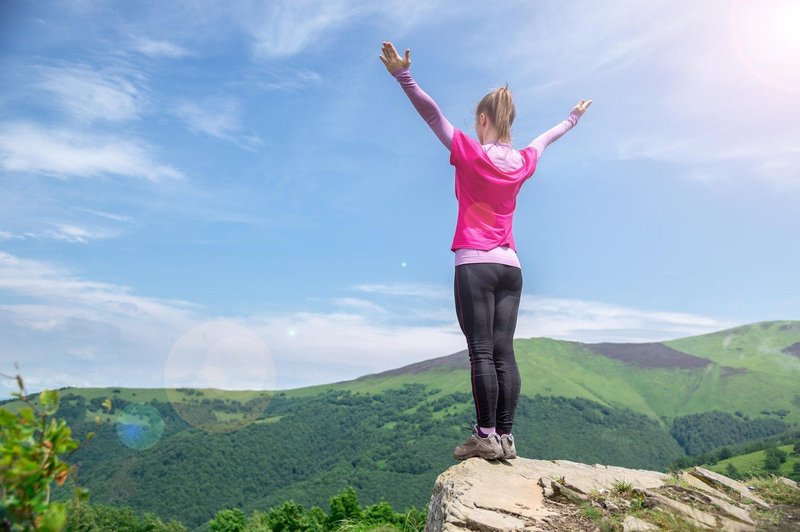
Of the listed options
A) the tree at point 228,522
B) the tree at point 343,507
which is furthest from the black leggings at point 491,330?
the tree at point 228,522

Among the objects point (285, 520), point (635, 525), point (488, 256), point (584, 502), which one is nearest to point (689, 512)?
point (635, 525)

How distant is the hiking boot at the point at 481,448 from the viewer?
21.4 feet

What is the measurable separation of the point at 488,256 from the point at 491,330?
77 cm

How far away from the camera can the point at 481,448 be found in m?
6.54

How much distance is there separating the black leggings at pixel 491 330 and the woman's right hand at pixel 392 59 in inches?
81.8

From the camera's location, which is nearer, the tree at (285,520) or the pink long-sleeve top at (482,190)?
the pink long-sleeve top at (482,190)

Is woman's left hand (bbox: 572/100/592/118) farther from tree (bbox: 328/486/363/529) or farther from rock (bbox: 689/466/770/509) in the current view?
tree (bbox: 328/486/363/529)

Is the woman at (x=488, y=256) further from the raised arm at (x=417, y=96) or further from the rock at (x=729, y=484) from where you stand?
the rock at (x=729, y=484)

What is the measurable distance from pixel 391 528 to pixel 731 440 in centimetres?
18202

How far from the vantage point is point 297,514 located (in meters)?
55.3

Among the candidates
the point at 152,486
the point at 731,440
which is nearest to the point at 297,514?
the point at 152,486

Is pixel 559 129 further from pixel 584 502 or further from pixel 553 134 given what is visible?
pixel 584 502

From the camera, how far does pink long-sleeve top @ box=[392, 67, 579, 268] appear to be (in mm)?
A: 6402

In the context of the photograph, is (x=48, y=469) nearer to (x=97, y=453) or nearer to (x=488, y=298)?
(x=488, y=298)
